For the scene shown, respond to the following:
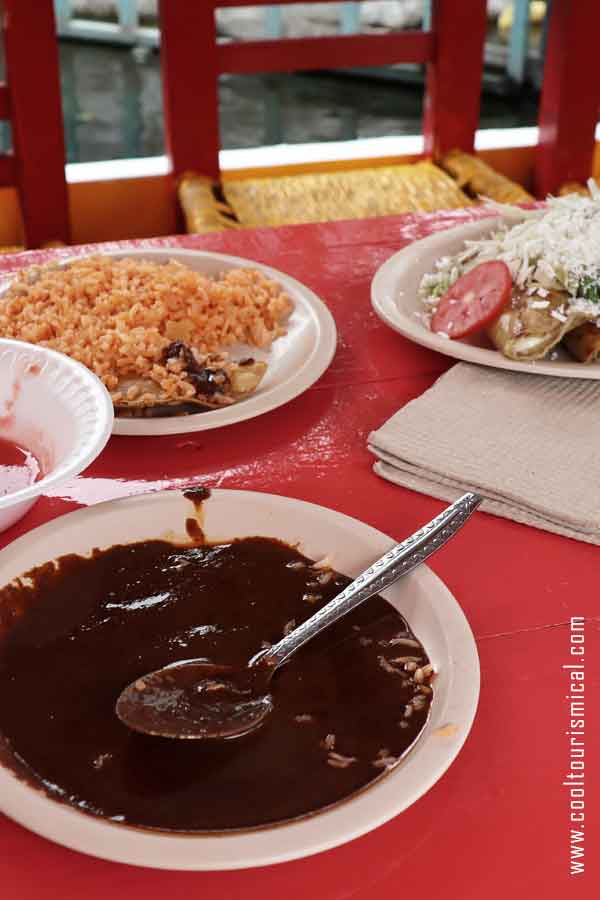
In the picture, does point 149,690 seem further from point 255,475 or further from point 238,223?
point 238,223

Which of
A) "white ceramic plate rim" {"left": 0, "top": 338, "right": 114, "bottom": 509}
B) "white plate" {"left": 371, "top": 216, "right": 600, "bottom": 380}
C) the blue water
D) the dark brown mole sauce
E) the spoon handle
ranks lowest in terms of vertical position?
the blue water

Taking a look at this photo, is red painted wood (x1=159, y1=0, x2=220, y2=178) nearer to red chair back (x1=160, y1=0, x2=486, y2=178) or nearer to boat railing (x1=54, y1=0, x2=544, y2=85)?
red chair back (x1=160, y1=0, x2=486, y2=178)

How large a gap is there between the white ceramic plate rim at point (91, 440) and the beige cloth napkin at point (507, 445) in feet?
1.10

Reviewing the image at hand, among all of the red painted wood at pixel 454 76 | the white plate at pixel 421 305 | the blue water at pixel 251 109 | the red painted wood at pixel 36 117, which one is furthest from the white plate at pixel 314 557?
the blue water at pixel 251 109

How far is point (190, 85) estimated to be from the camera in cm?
264

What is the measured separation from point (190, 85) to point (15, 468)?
1.81m

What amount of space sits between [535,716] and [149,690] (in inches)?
12.7

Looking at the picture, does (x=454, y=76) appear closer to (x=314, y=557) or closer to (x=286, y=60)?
(x=286, y=60)

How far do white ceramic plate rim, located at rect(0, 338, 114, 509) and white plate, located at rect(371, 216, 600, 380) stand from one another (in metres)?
0.48

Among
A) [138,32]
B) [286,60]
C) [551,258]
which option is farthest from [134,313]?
[138,32]

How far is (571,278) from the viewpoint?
4.50ft

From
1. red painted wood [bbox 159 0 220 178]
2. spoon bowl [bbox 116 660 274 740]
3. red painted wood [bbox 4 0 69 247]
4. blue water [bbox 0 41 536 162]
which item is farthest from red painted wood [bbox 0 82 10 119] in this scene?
blue water [bbox 0 41 536 162]

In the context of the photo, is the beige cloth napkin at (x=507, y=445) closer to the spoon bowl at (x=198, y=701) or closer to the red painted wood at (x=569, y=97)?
the spoon bowl at (x=198, y=701)

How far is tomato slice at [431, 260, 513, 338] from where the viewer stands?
4.58ft
